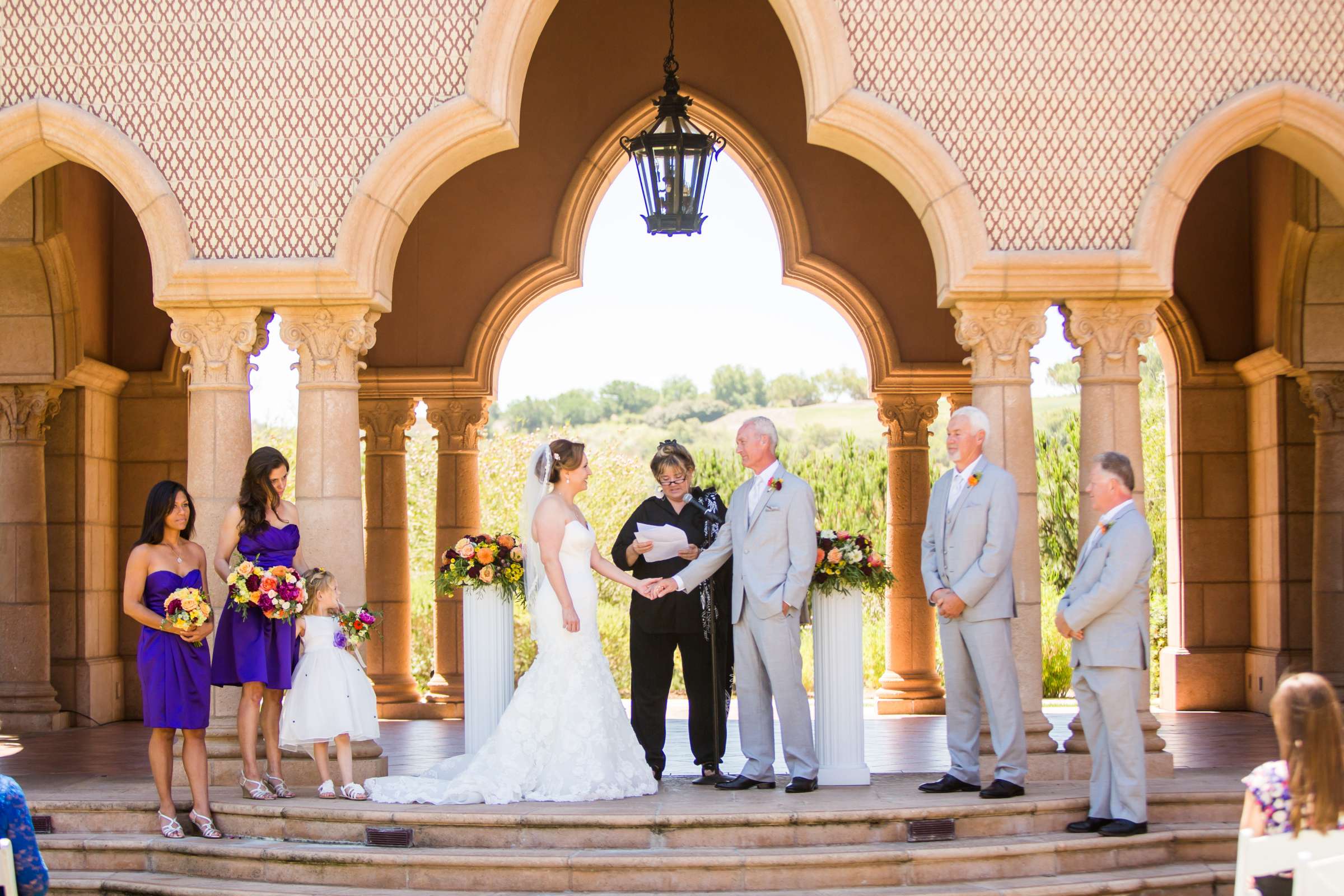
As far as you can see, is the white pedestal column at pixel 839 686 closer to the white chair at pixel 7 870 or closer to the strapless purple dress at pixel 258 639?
the strapless purple dress at pixel 258 639

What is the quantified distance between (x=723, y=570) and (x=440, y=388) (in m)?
5.57

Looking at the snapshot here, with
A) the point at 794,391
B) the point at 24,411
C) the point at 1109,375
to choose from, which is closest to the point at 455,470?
the point at 24,411

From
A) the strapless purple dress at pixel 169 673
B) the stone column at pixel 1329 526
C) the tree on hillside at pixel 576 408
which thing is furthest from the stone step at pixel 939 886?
the tree on hillside at pixel 576 408

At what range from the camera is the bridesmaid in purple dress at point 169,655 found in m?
6.54

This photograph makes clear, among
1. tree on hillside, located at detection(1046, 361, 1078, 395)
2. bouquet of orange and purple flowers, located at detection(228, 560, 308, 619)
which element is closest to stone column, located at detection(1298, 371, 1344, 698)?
bouquet of orange and purple flowers, located at detection(228, 560, 308, 619)

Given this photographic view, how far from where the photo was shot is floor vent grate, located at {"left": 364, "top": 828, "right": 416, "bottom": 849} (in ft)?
21.3

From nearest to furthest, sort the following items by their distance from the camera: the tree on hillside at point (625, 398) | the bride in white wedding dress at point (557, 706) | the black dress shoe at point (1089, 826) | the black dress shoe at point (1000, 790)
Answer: the black dress shoe at point (1089, 826) → the black dress shoe at point (1000, 790) → the bride in white wedding dress at point (557, 706) → the tree on hillside at point (625, 398)

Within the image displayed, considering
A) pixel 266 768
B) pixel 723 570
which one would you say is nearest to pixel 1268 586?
pixel 723 570

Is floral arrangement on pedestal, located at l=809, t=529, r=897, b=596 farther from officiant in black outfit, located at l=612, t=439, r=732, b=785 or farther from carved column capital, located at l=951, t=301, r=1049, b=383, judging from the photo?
carved column capital, located at l=951, t=301, r=1049, b=383

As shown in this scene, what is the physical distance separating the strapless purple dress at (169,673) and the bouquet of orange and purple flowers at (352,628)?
28.2 inches

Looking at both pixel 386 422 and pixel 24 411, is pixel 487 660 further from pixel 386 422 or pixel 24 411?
pixel 386 422

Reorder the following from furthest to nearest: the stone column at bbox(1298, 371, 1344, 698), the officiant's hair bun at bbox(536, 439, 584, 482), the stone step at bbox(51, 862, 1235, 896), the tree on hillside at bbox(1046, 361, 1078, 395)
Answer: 1. the tree on hillside at bbox(1046, 361, 1078, 395)
2. the stone column at bbox(1298, 371, 1344, 698)
3. the officiant's hair bun at bbox(536, 439, 584, 482)
4. the stone step at bbox(51, 862, 1235, 896)

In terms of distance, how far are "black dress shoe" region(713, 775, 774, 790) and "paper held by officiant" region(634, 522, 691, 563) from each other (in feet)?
3.91

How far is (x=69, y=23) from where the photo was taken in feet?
25.7
